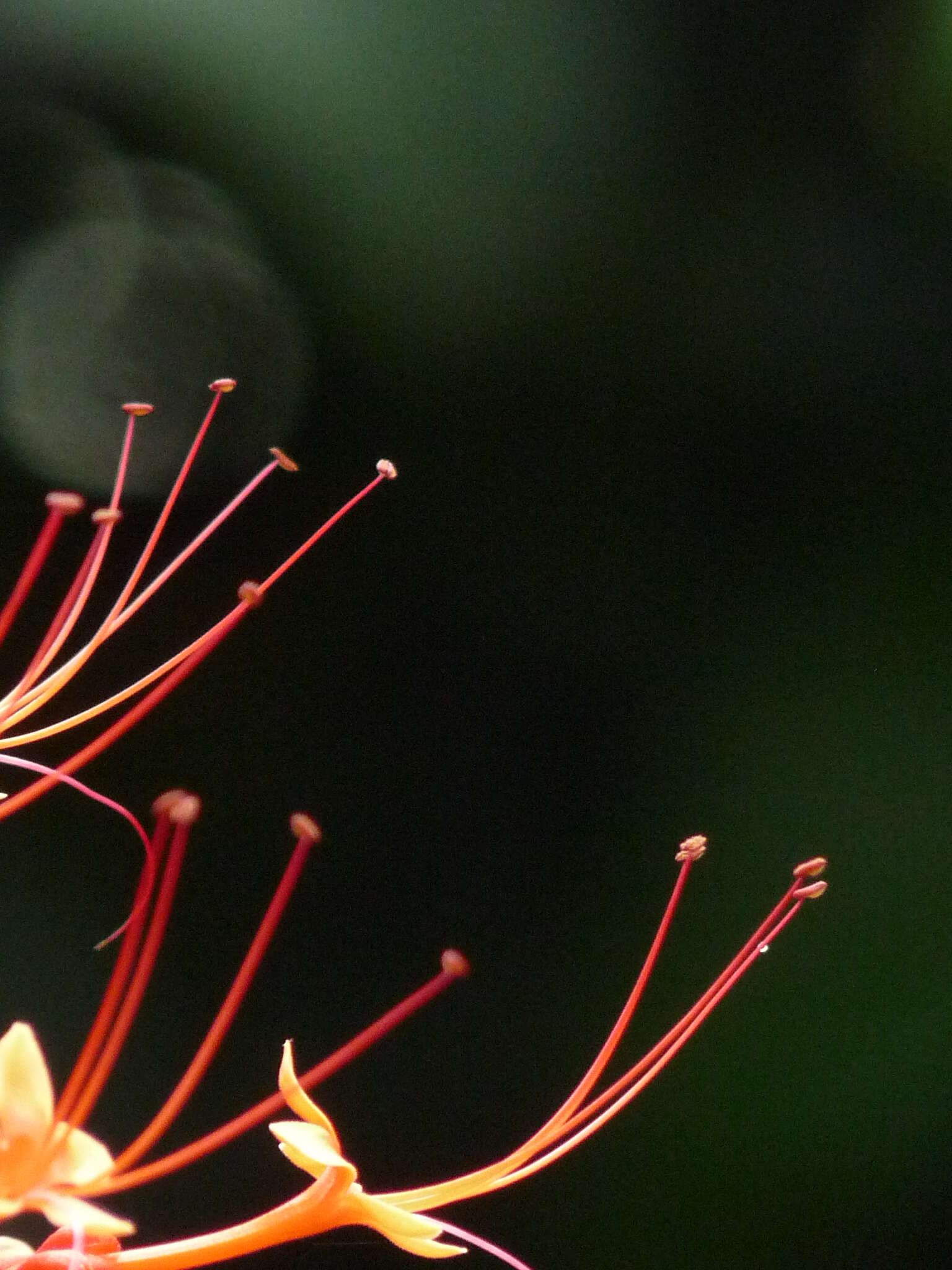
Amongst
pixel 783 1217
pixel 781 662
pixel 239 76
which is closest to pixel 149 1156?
pixel 783 1217

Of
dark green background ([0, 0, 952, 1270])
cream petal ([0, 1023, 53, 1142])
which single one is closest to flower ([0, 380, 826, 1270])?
cream petal ([0, 1023, 53, 1142])

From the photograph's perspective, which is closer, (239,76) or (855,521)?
(239,76)

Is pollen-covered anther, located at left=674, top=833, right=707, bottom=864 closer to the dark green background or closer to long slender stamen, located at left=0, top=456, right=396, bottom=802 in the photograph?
long slender stamen, located at left=0, top=456, right=396, bottom=802

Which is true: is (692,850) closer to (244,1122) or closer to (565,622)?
(244,1122)

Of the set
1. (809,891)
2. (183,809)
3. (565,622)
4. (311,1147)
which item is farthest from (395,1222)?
(565,622)

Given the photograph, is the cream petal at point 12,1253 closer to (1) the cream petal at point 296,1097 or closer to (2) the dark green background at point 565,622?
(1) the cream petal at point 296,1097

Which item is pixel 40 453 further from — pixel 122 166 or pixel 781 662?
pixel 781 662

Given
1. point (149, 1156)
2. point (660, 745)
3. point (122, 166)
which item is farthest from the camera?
point (660, 745)
